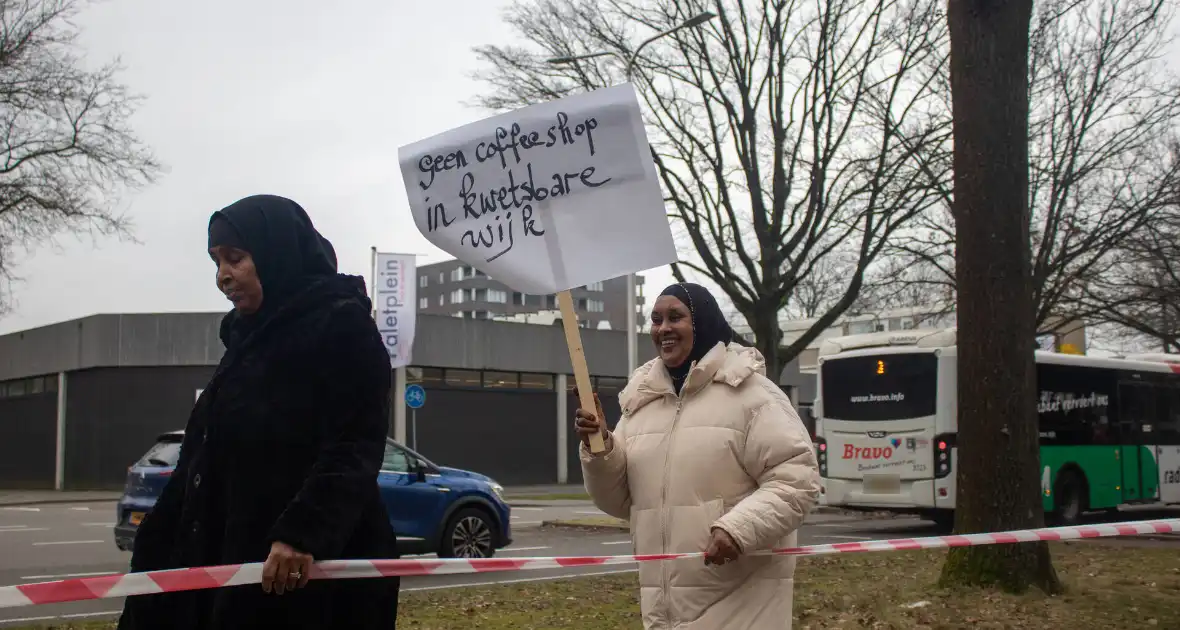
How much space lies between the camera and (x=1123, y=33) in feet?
68.5

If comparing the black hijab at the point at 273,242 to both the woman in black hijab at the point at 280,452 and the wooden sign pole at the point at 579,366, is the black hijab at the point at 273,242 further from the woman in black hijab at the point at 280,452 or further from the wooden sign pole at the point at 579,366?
the wooden sign pole at the point at 579,366

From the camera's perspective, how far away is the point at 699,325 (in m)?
3.88

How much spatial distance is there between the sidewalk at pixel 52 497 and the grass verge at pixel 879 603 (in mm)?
22475

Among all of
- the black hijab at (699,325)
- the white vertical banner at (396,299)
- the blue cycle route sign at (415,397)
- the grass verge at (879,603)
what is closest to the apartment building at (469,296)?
the blue cycle route sign at (415,397)

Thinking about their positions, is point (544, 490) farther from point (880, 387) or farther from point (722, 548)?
point (722, 548)

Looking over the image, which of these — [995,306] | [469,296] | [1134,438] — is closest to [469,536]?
[995,306]

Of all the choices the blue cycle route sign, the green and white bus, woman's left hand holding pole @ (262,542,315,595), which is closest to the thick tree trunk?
woman's left hand holding pole @ (262,542,315,595)

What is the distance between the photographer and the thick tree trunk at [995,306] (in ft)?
27.6

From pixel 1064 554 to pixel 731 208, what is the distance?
31.8 feet

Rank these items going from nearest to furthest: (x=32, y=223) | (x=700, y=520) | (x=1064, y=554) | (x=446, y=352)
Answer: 1. (x=700, y=520)
2. (x=1064, y=554)
3. (x=32, y=223)
4. (x=446, y=352)

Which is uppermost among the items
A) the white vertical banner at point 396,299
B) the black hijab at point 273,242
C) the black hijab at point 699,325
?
the white vertical banner at point 396,299

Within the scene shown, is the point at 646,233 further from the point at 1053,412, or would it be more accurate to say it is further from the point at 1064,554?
the point at 1053,412

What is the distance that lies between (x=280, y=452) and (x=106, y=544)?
14.5 m

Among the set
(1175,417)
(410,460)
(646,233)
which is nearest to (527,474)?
(1175,417)
